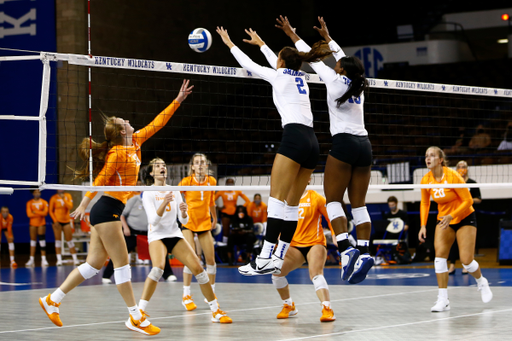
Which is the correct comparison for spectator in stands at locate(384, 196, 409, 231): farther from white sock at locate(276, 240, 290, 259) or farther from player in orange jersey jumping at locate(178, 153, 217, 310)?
white sock at locate(276, 240, 290, 259)

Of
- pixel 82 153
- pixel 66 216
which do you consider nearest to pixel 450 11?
pixel 66 216

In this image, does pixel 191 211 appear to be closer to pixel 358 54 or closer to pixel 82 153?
pixel 82 153

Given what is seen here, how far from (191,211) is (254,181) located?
855cm

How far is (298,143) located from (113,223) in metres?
2.09

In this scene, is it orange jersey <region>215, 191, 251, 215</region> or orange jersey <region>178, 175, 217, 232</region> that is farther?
orange jersey <region>215, 191, 251, 215</region>

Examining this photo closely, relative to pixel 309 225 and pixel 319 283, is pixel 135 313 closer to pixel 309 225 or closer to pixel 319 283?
pixel 319 283

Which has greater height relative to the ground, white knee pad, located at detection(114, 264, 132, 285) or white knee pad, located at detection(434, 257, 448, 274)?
white knee pad, located at detection(114, 264, 132, 285)

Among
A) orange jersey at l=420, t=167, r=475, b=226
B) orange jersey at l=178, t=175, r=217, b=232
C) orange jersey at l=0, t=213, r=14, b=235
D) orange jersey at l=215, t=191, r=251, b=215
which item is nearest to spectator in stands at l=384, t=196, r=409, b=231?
orange jersey at l=215, t=191, r=251, b=215

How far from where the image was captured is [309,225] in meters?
6.98

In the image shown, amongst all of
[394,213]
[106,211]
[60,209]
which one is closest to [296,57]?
[106,211]

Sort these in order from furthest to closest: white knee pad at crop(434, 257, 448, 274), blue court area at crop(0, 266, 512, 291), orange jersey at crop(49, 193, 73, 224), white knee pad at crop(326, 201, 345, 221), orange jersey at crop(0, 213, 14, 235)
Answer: orange jersey at crop(0, 213, 14, 235) < orange jersey at crop(49, 193, 73, 224) < blue court area at crop(0, 266, 512, 291) < white knee pad at crop(434, 257, 448, 274) < white knee pad at crop(326, 201, 345, 221)

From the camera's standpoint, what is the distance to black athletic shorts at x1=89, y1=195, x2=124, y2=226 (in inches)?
230

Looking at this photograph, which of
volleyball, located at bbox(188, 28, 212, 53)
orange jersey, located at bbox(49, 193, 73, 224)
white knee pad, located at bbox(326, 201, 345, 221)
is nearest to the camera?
white knee pad, located at bbox(326, 201, 345, 221)

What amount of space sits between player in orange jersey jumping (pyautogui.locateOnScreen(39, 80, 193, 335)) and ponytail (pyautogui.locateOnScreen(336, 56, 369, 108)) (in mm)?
2237
